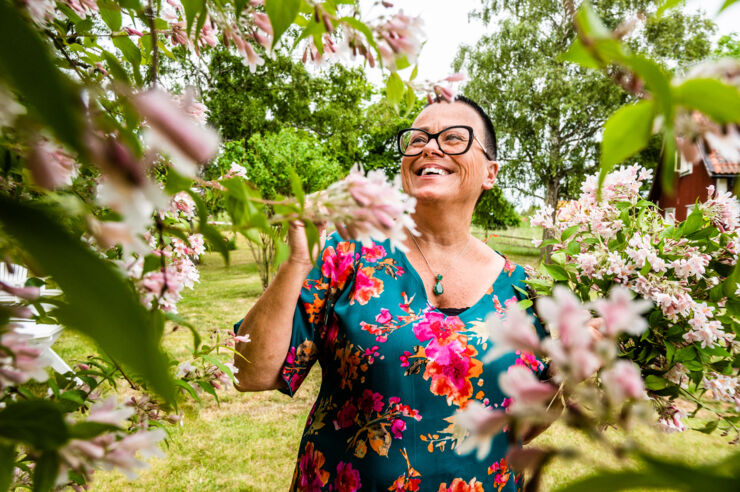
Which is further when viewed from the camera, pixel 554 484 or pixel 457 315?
pixel 554 484

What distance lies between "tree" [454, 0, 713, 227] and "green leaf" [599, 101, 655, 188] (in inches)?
680

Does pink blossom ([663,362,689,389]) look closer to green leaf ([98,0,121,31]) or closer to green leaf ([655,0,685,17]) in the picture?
green leaf ([655,0,685,17])

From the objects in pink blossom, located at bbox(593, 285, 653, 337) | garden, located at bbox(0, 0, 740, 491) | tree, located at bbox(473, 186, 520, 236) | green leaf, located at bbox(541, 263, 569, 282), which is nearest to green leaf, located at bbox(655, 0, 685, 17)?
garden, located at bbox(0, 0, 740, 491)

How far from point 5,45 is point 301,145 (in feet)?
35.8

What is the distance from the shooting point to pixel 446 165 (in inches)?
77.5

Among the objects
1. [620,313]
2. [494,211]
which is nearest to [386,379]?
[620,313]

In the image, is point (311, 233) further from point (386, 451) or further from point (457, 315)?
point (457, 315)

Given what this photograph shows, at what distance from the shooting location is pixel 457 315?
1.80m

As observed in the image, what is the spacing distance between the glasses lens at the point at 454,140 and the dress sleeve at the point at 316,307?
0.63 m

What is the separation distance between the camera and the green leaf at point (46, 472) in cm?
45

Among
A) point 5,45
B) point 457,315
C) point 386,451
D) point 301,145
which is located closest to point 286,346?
point 386,451

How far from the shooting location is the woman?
1541 mm

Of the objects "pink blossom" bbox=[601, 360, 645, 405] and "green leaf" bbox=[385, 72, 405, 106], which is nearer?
"pink blossom" bbox=[601, 360, 645, 405]

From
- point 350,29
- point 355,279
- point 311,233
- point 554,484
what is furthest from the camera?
point 554,484
